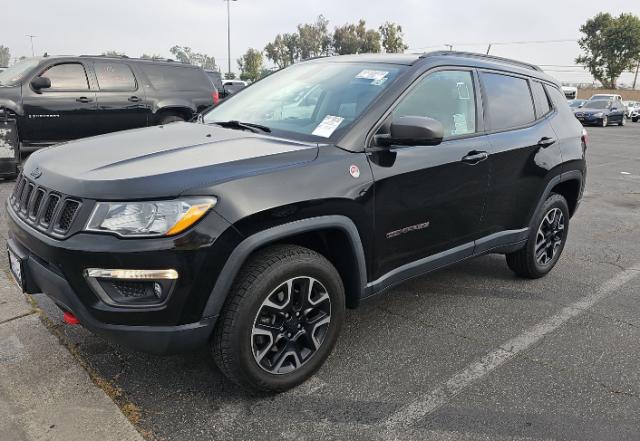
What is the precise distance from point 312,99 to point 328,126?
46 centimetres

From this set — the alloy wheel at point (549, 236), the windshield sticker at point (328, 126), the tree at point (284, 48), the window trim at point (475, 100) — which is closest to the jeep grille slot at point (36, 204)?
the windshield sticker at point (328, 126)

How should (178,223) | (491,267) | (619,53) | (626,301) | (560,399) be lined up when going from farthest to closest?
(619,53) → (491,267) → (626,301) → (560,399) → (178,223)

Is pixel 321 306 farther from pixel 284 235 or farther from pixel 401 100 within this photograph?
pixel 401 100

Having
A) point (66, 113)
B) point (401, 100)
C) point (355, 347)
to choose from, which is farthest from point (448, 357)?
point (66, 113)

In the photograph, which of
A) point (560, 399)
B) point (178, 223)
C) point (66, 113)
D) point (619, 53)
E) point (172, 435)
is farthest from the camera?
point (619, 53)

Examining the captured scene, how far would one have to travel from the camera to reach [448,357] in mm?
3162

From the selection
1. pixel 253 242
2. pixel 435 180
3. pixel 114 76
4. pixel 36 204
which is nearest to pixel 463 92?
pixel 435 180

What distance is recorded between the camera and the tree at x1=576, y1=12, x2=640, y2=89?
178 ft

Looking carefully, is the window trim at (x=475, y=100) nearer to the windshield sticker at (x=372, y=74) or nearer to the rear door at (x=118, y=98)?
the windshield sticker at (x=372, y=74)

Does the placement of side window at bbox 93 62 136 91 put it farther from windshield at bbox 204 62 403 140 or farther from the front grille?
the front grille

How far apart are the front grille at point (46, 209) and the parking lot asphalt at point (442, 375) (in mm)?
885

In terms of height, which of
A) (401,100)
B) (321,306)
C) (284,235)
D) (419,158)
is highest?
(401,100)

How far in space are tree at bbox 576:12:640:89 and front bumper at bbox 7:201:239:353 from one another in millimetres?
63675

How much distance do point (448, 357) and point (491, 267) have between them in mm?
1827
